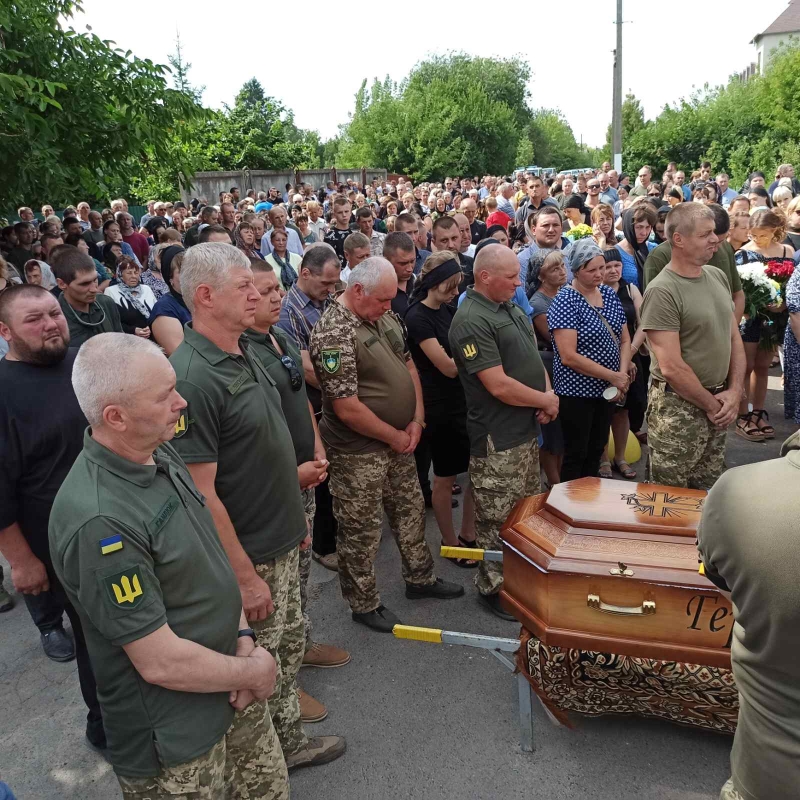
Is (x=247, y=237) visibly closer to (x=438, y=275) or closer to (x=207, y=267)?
(x=438, y=275)

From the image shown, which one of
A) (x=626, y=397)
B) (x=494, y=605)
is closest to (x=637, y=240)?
(x=626, y=397)

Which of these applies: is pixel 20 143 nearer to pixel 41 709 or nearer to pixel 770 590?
pixel 41 709

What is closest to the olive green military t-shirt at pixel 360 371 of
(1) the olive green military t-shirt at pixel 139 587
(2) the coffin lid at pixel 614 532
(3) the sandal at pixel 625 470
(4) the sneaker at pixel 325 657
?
(2) the coffin lid at pixel 614 532

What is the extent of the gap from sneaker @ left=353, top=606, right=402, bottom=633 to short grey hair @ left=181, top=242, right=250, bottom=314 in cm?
214

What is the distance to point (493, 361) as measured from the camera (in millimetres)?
3768

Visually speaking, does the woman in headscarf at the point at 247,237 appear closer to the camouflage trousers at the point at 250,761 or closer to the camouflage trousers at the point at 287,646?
the camouflage trousers at the point at 287,646

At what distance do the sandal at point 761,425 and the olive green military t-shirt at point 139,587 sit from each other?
5.63 m

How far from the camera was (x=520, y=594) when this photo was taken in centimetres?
294

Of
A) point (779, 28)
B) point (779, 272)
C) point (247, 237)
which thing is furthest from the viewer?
point (779, 28)

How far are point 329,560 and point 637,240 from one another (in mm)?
4003

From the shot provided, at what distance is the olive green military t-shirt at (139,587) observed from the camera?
1721 millimetres

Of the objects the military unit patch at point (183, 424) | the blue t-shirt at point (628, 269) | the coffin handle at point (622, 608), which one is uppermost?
the blue t-shirt at point (628, 269)

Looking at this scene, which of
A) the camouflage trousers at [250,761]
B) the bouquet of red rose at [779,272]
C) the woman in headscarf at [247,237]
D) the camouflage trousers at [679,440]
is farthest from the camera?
the woman in headscarf at [247,237]

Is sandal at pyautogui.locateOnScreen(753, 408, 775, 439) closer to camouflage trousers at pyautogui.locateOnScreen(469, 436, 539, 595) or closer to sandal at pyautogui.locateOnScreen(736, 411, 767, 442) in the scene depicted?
sandal at pyautogui.locateOnScreen(736, 411, 767, 442)
